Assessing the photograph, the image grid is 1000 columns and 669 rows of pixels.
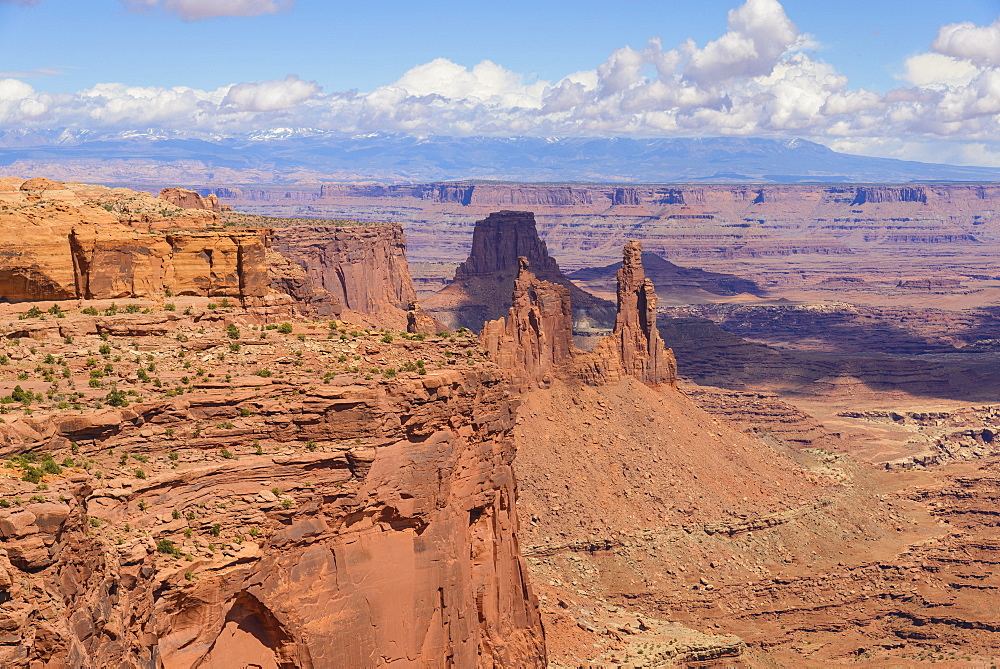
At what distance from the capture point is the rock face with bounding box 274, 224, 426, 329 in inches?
5030

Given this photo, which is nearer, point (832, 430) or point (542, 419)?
point (542, 419)

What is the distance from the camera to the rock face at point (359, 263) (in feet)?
419

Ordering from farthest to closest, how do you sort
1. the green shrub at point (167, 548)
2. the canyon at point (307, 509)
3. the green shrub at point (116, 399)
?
1. the green shrub at point (116, 399)
2. the green shrub at point (167, 548)
3. the canyon at point (307, 509)

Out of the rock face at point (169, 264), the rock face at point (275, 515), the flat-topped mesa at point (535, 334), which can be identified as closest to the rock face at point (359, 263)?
the flat-topped mesa at point (535, 334)

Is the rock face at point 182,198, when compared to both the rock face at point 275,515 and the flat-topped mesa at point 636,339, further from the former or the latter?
the rock face at point 275,515

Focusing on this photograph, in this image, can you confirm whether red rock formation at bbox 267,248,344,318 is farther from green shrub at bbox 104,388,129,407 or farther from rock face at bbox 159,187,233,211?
green shrub at bbox 104,388,129,407

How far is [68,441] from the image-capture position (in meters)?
27.0

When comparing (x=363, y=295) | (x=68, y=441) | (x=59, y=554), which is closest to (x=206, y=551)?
(x=68, y=441)

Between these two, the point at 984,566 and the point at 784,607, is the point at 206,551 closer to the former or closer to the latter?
the point at 784,607

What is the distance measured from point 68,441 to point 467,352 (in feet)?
40.1

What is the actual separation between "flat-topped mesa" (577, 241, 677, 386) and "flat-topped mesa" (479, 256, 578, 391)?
3.68m

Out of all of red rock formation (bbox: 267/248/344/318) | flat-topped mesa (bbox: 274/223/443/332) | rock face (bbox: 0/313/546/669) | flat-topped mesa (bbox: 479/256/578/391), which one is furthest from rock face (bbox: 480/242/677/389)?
rock face (bbox: 0/313/546/669)

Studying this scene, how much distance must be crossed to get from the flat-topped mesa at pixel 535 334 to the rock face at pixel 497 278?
82.1 metres

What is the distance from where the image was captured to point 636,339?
92.4 meters
